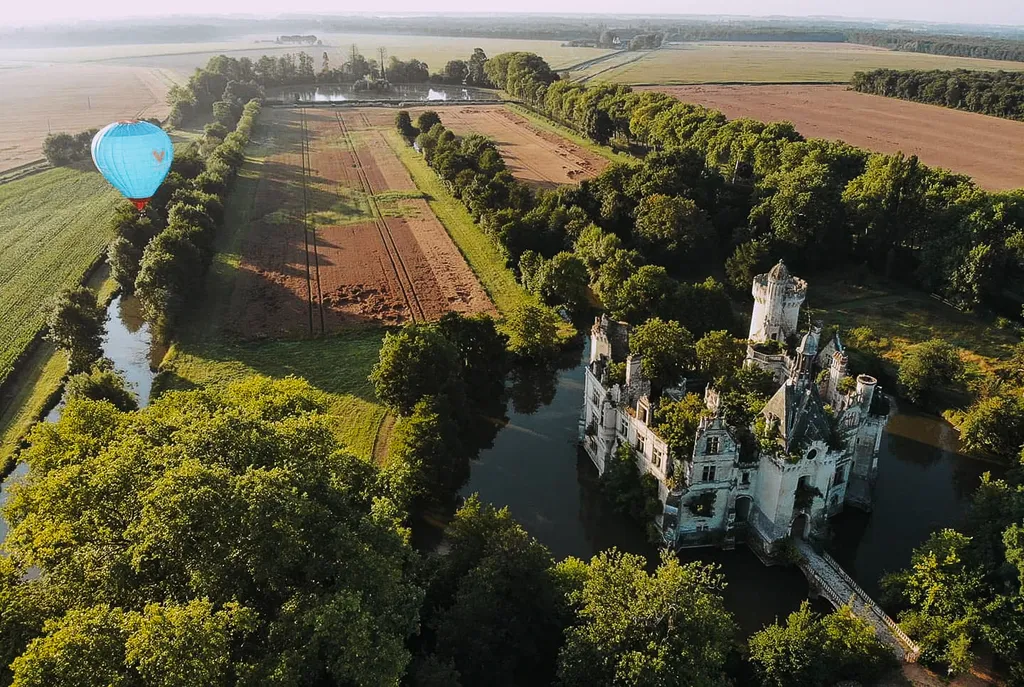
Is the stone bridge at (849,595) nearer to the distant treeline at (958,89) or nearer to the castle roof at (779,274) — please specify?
the castle roof at (779,274)

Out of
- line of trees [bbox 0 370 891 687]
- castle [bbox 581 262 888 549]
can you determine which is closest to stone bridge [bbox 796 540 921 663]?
castle [bbox 581 262 888 549]

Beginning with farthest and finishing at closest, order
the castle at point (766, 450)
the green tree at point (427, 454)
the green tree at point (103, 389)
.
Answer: the green tree at point (103, 389)
the green tree at point (427, 454)
the castle at point (766, 450)

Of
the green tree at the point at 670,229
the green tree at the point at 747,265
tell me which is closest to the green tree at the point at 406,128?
the green tree at the point at 670,229

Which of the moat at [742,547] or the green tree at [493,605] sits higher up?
the green tree at [493,605]

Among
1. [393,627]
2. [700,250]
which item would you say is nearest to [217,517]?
[393,627]

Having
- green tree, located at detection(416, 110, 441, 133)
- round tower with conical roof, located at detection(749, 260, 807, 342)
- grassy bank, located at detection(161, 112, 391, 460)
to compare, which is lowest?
grassy bank, located at detection(161, 112, 391, 460)

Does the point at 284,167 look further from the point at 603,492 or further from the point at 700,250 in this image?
the point at 603,492

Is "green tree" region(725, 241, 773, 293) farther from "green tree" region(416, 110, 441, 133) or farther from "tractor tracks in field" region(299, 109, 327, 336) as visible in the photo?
"green tree" region(416, 110, 441, 133)
